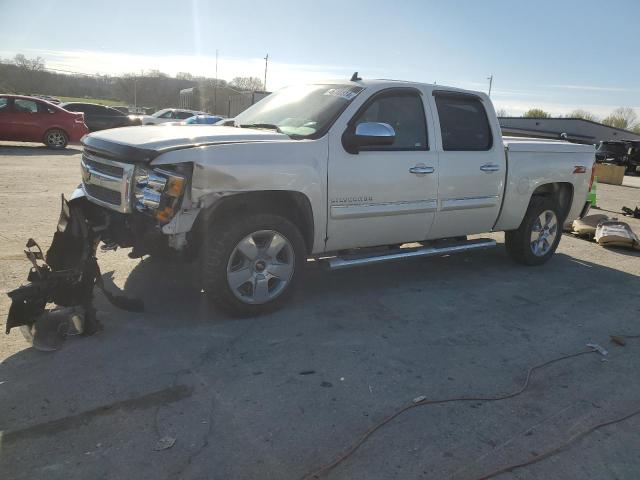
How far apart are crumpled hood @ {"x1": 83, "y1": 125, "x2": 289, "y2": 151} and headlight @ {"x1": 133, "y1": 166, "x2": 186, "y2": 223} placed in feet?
0.60

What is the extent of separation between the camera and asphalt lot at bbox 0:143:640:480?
2553 mm

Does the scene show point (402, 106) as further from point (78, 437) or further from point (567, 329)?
point (78, 437)

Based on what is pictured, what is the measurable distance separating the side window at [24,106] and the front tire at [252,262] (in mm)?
14710

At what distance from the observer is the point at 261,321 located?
13.6 ft

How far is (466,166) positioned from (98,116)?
68.9 feet

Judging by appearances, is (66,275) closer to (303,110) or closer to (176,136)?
(176,136)

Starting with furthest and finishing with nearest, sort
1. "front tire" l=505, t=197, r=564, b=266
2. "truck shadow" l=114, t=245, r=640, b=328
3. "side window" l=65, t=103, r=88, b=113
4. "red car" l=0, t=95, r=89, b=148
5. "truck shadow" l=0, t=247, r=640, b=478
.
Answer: "side window" l=65, t=103, r=88, b=113
"red car" l=0, t=95, r=89, b=148
"front tire" l=505, t=197, r=564, b=266
"truck shadow" l=114, t=245, r=640, b=328
"truck shadow" l=0, t=247, r=640, b=478

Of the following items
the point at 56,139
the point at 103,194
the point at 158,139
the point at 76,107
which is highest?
the point at 76,107

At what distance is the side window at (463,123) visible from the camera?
522 cm

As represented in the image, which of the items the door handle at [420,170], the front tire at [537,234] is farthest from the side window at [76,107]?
the door handle at [420,170]

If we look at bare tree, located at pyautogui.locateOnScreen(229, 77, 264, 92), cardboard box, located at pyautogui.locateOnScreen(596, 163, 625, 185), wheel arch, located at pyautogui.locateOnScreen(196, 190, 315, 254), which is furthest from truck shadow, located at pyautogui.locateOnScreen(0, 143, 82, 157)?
bare tree, located at pyautogui.locateOnScreen(229, 77, 264, 92)

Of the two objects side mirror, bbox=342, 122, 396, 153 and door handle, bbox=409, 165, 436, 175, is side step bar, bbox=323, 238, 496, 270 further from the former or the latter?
side mirror, bbox=342, 122, 396, 153

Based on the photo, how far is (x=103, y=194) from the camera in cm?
404

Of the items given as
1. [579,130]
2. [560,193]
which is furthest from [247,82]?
[560,193]
